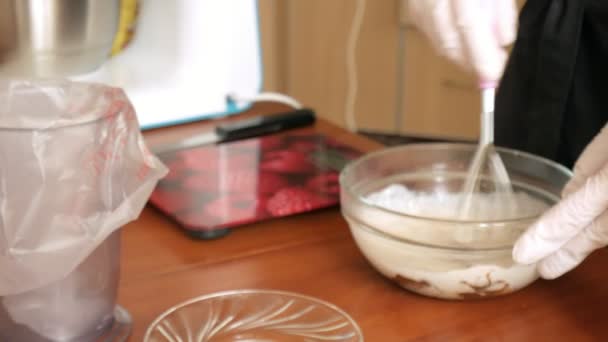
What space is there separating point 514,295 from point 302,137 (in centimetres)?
37

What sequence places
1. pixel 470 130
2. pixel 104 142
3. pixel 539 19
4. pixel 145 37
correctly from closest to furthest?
1. pixel 104 142
2. pixel 539 19
3. pixel 145 37
4. pixel 470 130

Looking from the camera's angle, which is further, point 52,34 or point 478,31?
point 52,34

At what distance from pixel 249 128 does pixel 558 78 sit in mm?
354

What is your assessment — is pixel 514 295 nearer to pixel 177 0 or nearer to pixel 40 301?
pixel 40 301

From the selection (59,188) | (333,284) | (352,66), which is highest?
(59,188)

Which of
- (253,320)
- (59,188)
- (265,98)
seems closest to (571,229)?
(253,320)

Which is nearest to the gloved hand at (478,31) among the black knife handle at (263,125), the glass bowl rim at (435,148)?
the glass bowl rim at (435,148)

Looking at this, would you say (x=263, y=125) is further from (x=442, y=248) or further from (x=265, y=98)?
(x=442, y=248)

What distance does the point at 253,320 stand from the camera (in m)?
0.51

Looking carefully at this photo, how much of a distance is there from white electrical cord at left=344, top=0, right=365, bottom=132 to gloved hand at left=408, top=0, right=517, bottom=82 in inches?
65.4

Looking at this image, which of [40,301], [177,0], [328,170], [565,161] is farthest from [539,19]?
[40,301]

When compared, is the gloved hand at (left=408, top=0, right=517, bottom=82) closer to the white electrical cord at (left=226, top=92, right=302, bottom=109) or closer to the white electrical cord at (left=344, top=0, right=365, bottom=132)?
the white electrical cord at (left=226, top=92, right=302, bottom=109)

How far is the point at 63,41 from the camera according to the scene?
0.80 m

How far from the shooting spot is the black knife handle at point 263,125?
0.87 m
